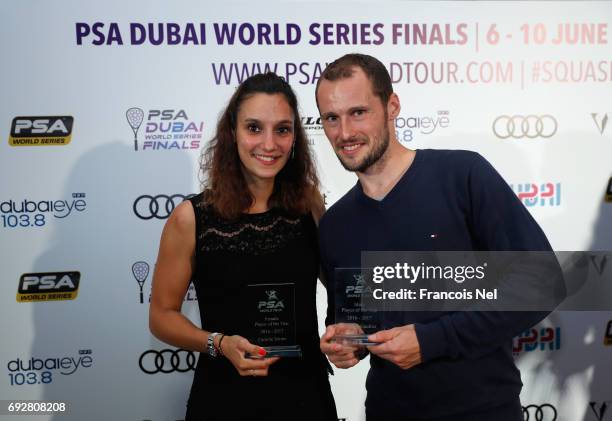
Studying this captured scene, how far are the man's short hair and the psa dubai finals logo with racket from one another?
1211 millimetres

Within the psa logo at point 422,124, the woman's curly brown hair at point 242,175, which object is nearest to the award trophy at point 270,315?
the woman's curly brown hair at point 242,175

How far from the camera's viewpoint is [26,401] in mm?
3119

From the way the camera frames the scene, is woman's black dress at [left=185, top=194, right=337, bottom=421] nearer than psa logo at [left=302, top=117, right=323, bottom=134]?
Yes

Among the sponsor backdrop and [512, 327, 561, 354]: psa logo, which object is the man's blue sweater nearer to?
the sponsor backdrop

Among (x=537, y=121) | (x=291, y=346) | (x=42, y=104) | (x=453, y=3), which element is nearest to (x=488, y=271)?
(x=291, y=346)

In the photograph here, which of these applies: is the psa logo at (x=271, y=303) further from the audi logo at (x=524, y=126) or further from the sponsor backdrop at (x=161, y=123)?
the audi logo at (x=524, y=126)

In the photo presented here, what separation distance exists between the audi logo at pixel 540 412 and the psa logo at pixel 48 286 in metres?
2.64

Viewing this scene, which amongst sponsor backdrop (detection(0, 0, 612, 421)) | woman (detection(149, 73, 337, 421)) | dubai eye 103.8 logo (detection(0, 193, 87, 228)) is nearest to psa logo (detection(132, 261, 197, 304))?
sponsor backdrop (detection(0, 0, 612, 421))

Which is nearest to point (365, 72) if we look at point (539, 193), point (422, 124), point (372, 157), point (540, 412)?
point (372, 157)

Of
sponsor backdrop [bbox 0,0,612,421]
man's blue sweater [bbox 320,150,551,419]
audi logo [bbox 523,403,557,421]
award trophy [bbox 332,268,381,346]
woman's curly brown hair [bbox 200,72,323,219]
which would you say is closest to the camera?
man's blue sweater [bbox 320,150,551,419]

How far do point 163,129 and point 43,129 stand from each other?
2.10 ft

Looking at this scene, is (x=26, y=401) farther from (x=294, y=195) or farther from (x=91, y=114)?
(x=294, y=195)

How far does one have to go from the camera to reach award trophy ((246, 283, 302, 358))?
6.56 ft

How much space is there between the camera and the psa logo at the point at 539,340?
129 inches
